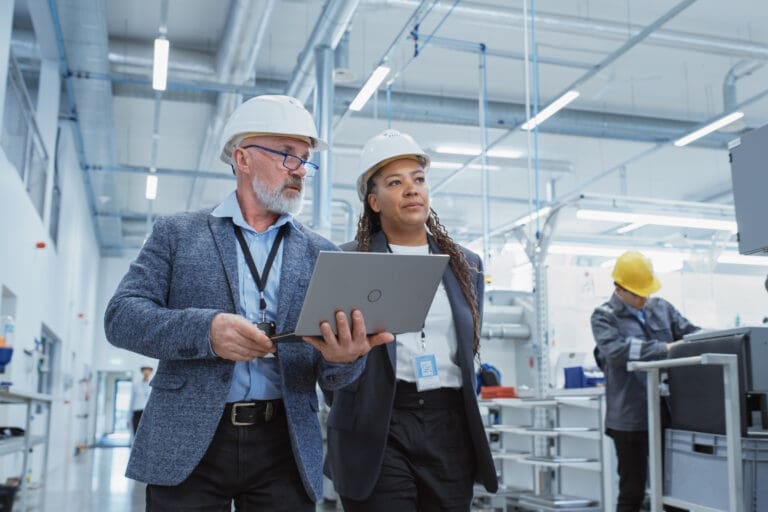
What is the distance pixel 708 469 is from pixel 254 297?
203cm

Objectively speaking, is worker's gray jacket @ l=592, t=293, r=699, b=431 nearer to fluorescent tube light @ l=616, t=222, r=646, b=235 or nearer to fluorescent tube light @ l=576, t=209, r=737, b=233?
fluorescent tube light @ l=576, t=209, r=737, b=233

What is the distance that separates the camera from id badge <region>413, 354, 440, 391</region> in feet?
6.18

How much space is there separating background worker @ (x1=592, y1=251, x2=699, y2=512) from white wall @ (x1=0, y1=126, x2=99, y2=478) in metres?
4.81

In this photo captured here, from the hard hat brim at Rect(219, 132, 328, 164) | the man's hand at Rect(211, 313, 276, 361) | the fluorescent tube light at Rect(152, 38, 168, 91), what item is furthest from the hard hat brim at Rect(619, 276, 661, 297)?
the fluorescent tube light at Rect(152, 38, 168, 91)

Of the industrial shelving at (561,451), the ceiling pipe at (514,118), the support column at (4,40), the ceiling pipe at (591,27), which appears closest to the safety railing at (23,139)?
the support column at (4,40)

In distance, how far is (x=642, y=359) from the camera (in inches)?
145

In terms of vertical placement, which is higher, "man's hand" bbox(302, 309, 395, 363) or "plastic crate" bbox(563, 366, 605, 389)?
"man's hand" bbox(302, 309, 395, 363)

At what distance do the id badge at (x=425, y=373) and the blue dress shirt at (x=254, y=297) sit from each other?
496 mm

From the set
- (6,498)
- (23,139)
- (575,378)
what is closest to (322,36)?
(23,139)

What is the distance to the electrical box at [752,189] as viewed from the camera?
2170 millimetres

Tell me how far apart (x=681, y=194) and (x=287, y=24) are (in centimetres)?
945

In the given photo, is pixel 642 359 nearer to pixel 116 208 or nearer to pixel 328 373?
pixel 328 373

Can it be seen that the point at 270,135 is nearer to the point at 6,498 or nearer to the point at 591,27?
the point at 6,498

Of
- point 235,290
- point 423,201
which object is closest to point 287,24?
point 423,201
